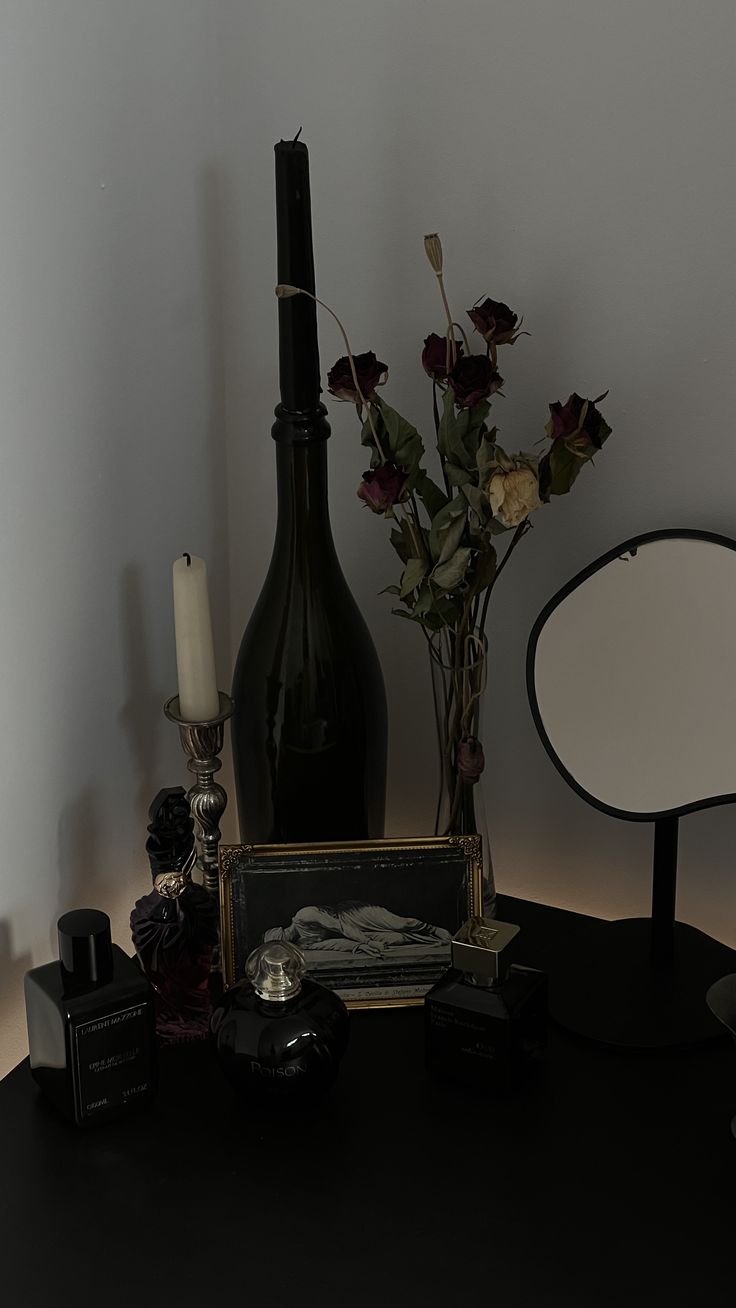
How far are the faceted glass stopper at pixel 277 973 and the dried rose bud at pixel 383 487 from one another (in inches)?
12.0

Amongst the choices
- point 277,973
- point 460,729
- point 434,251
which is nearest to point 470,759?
point 460,729

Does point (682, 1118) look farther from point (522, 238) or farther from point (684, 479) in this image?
point (522, 238)

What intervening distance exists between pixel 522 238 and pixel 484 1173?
68 centimetres

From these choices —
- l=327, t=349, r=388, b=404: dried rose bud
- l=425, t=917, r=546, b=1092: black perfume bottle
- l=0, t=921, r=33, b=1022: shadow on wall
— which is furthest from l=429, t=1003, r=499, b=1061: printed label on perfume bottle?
l=327, t=349, r=388, b=404: dried rose bud

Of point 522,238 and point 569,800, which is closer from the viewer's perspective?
point 522,238

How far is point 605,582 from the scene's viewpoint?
37.8 inches

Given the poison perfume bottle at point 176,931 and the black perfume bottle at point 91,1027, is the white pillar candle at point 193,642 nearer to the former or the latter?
the poison perfume bottle at point 176,931

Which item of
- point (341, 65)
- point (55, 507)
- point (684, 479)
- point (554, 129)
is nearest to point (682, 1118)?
point (684, 479)

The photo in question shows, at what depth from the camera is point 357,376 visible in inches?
35.6

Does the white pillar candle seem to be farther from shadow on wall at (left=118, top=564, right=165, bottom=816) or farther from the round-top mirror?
the round-top mirror

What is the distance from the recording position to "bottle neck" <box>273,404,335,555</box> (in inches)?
37.9

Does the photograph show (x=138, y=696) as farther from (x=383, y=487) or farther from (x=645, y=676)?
(x=645, y=676)

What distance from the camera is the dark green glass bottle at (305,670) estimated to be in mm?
962

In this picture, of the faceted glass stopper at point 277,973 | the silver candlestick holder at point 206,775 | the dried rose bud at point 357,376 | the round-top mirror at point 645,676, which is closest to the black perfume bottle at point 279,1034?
the faceted glass stopper at point 277,973
